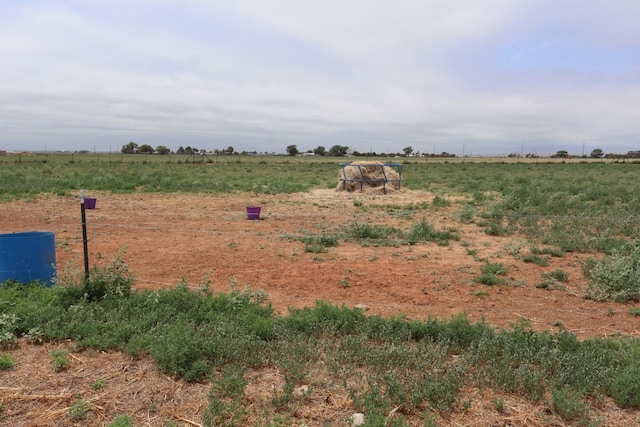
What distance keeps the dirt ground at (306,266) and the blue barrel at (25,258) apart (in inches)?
→ 15.3

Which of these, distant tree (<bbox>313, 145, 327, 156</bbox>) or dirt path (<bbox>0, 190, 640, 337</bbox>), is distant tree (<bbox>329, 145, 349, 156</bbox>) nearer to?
distant tree (<bbox>313, 145, 327, 156</bbox>)

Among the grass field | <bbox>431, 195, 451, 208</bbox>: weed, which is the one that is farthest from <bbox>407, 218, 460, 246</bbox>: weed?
<bbox>431, 195, 451, 208</bbox>: weed

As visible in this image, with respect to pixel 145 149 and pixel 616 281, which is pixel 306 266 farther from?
pixel 145 149

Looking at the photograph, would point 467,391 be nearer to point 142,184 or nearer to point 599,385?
point 599,385

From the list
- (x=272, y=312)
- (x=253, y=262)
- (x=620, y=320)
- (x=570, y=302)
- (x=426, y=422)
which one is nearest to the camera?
(x=426, y=422)

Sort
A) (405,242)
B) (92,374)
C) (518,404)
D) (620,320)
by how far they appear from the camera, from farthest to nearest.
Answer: (405,242) < (620,320) < (92,374) < (518,404)

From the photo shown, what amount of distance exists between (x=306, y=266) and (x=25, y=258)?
4.19m

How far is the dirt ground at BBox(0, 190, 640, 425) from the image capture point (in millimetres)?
5926

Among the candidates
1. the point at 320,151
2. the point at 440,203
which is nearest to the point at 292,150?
the point at 320,151

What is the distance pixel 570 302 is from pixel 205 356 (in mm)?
5226

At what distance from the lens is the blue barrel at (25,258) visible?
5.90 meters

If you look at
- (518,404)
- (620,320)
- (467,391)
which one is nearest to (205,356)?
(467,391)

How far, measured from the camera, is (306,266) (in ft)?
27.1

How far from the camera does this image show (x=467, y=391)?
3900mm
